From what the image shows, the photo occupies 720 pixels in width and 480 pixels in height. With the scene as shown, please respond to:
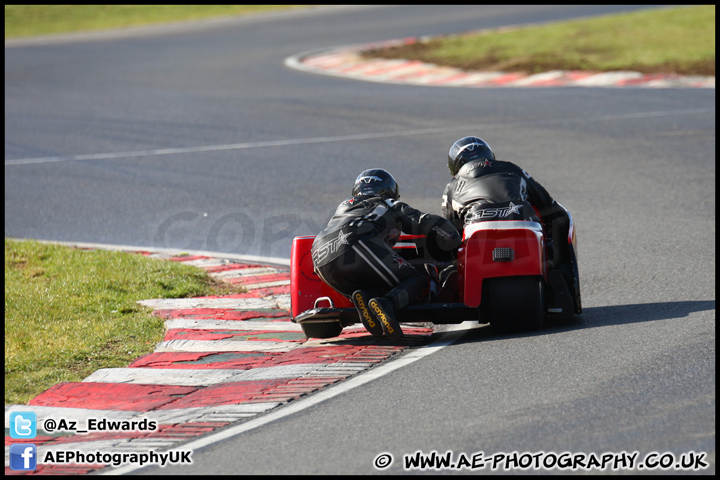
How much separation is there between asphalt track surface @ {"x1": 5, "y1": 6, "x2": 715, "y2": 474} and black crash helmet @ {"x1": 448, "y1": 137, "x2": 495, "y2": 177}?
58.5 inches

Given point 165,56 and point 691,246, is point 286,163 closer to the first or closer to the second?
point 691,246

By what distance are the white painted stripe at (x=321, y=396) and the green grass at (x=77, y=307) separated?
1487 mm

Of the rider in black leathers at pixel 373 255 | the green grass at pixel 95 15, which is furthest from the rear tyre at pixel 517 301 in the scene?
the green grass at pixel 95 15

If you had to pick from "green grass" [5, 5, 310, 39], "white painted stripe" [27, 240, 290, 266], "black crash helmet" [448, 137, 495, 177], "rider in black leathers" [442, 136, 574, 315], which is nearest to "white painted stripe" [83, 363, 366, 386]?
"rider in black leathers" [442, 136, 574, 315]

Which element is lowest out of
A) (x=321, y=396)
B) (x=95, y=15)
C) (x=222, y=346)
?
(x=321, y=396)

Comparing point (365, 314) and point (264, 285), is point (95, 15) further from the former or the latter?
point (365, 314)

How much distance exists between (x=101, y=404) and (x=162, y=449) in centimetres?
99

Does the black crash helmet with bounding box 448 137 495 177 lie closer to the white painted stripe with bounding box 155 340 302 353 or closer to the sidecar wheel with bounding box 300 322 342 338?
the sidecar wheel with bounding box 300 322 342 338

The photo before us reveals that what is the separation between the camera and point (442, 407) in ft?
18.2

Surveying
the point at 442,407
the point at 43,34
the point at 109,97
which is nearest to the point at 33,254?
the point at 442,407

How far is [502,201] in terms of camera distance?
7.48 meters

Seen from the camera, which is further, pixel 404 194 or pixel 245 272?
pixel 404 194

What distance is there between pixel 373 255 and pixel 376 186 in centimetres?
64

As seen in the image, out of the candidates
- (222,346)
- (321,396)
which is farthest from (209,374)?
(321,396)
